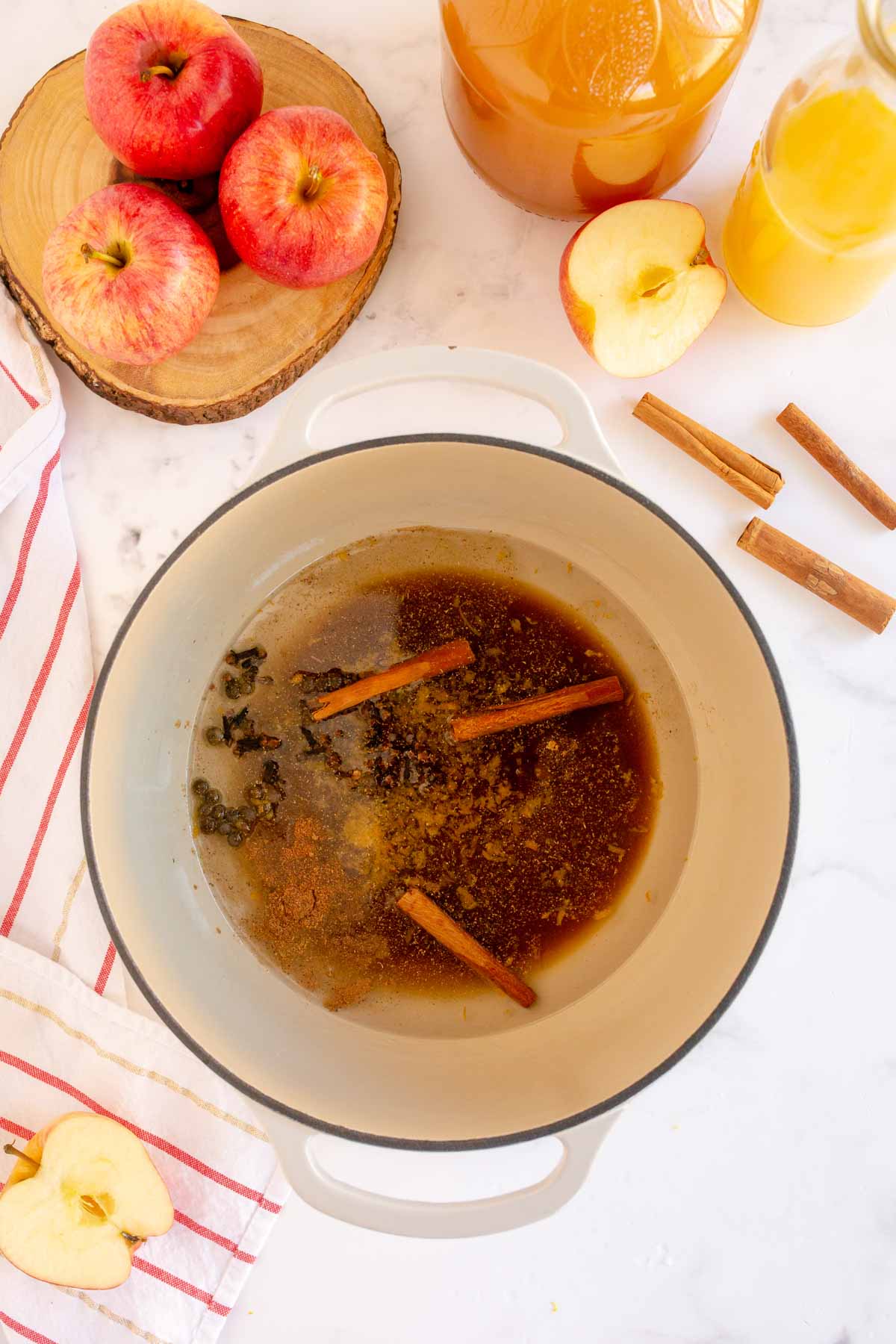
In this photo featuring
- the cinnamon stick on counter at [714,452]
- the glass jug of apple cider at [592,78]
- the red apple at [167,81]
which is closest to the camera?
the glass jug of apple cider at [592,78]

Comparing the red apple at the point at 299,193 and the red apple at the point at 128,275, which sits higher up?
the red apple at the point at 299,193

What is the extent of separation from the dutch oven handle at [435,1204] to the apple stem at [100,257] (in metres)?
0.77

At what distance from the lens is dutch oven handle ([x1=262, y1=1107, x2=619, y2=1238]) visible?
84 cm

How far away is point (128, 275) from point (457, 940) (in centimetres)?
71

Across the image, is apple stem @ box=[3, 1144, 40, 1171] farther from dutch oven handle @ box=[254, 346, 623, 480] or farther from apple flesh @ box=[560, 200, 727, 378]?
apple flesh @ box=[560, 200, 727, 378]

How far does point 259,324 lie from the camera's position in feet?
2.99

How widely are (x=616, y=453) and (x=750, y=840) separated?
1.35 feet

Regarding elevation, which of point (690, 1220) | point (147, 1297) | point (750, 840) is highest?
point (750, 840)

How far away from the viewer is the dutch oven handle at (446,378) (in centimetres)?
84

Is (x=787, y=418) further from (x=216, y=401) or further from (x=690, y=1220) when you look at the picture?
(x=690, y=1220)

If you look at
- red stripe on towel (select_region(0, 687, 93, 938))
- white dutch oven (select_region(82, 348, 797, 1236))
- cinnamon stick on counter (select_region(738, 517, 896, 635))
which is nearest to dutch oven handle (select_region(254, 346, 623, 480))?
white dutch oven (select_region(82, 348, 797, 1236))

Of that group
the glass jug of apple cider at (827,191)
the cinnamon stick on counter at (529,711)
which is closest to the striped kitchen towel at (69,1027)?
the cinnamon stick on counter at (529,711)

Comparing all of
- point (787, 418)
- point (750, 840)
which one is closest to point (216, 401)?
point (787, 418)

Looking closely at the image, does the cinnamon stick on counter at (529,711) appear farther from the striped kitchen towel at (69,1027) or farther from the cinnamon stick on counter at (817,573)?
the striped kitchen towel at (69,1027)
